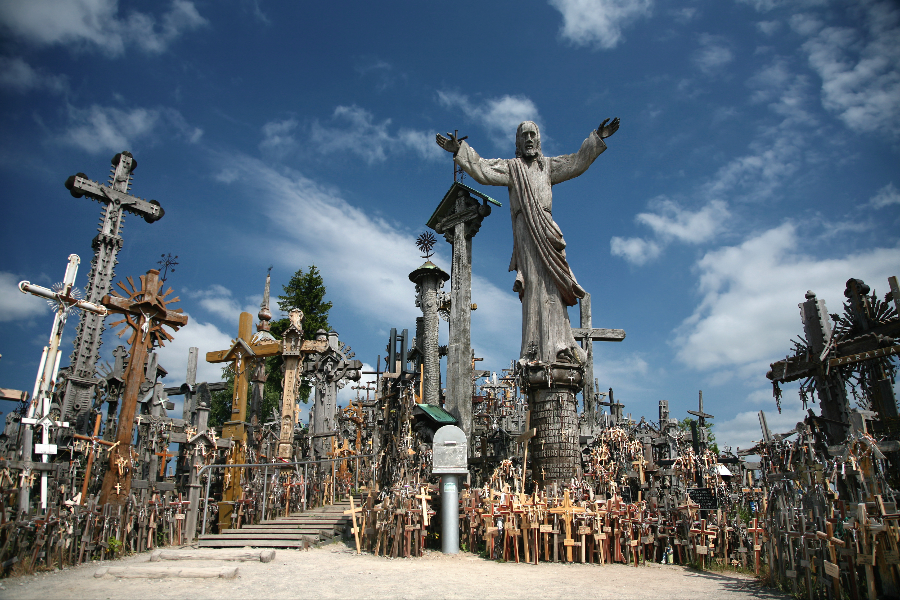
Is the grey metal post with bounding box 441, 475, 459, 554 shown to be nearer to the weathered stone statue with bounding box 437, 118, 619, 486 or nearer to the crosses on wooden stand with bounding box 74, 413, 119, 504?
the weathered stone statue with bounding box 437, 118, 619, 486

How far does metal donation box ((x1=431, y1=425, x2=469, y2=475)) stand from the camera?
8734mm

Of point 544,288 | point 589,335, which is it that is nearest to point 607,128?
point 544,288

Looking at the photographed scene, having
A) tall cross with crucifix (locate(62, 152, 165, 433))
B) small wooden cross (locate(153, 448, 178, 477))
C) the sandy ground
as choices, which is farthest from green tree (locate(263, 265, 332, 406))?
the sandy ground

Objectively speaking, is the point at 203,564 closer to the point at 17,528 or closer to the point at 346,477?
the point at 17,528

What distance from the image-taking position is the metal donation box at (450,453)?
8.73 metres

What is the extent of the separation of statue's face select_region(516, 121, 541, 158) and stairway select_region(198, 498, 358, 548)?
858 cm

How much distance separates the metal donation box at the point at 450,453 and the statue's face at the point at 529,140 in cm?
631

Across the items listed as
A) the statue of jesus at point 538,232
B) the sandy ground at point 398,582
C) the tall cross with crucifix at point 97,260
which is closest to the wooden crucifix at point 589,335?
the statue of jesus at point 538,232

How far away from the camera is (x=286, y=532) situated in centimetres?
953

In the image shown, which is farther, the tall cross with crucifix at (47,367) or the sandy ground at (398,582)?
the tall cross with crucifix at (47,367)

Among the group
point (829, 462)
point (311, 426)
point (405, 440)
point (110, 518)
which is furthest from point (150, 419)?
point (829, 462)

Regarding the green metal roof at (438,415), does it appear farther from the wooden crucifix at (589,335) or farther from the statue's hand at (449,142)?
the statue's hand at (449,142)

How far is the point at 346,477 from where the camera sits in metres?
14.4

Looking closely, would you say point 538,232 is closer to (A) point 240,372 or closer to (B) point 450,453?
(B) point 450,453
